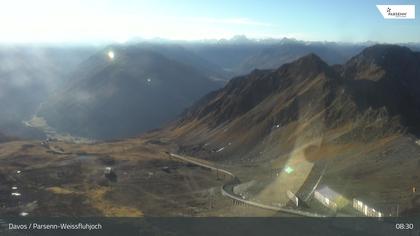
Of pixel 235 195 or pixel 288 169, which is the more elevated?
pixel 288 169

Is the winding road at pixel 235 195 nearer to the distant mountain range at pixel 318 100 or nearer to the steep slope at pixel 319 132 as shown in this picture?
the steep slope at pixel 319 132

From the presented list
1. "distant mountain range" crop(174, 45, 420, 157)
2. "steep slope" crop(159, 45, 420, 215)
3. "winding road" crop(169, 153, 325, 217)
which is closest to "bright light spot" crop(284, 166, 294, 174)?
"steep slope" crop(159, 45, 420, 215)

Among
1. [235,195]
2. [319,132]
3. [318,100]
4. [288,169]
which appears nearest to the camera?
[235,195]

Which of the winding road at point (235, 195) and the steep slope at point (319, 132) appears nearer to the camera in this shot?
the winding road at point (235, 195)

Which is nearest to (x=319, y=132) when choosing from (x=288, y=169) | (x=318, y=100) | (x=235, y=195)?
(x=318, y=100)

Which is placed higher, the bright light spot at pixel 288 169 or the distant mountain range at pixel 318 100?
the distant mountain range at pixel 318 100

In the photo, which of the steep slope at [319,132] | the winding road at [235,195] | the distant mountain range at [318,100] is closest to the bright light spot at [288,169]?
the steep slope at [319,132]

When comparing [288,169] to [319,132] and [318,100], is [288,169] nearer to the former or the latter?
[319,132]

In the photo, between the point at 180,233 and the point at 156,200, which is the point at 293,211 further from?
the point at 156,200

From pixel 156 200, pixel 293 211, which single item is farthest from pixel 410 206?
pixel 156 200
